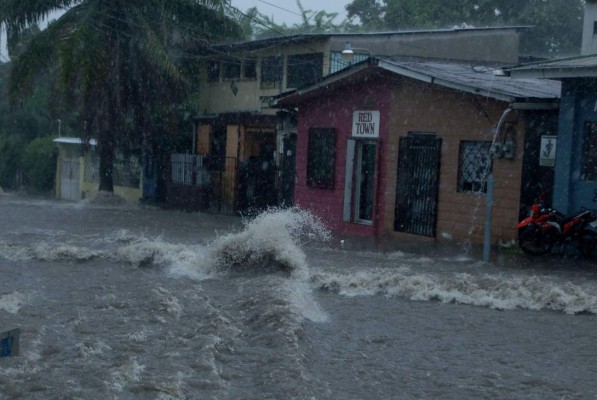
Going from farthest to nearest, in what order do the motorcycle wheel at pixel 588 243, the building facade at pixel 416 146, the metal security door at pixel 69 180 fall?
the metal security door at pixel 69 180 → the building facade at pixel 416 146 → the motorcycle wheel at pixel 588 243

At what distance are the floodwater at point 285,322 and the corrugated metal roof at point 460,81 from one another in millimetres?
3052

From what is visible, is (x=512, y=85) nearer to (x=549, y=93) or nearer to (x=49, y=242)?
(x=549, y=93)

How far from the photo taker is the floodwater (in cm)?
741

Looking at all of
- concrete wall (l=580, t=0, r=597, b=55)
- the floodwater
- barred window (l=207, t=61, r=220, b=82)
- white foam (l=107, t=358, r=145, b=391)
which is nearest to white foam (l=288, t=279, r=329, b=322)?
the floodwater

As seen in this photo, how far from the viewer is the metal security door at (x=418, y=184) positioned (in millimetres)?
17875

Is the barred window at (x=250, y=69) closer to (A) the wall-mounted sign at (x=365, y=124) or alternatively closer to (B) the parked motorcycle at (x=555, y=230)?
(A) the wall-mounted sign at (x=365, y=124)

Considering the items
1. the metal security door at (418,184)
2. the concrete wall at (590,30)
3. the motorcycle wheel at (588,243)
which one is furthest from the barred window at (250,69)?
the motorcycle wheel at (588,243)

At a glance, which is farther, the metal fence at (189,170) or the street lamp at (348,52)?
the metal fence at (189,170)

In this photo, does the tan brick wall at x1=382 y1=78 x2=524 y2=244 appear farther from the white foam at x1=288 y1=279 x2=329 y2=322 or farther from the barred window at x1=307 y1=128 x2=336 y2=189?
the white foam at x1=288 y1=279 x2=329 y2=322

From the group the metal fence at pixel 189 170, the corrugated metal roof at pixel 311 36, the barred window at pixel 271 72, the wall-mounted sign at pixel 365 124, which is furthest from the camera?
the metal fence at pixel 189 170

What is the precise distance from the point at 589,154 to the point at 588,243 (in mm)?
1530

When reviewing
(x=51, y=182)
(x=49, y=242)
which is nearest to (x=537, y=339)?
(x=49, y=242)

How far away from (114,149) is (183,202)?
2878 millimetres

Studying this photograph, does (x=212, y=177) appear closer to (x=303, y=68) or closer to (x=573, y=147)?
(x=303, y=68)
